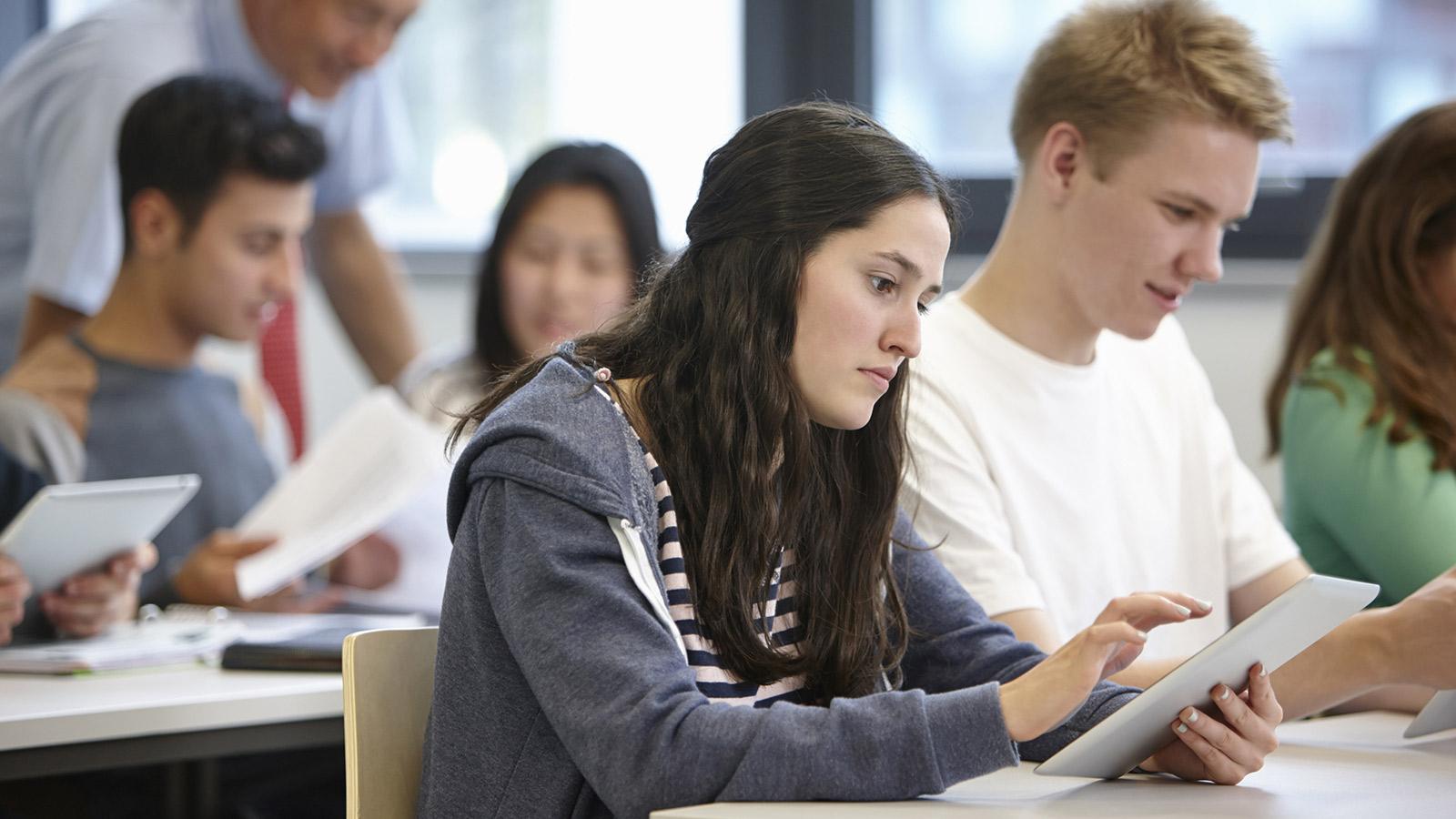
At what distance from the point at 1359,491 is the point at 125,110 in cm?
192

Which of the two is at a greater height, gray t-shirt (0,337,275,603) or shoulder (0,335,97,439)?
shoulder (0,335,97,439)

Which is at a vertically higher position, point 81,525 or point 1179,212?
point 1179,212

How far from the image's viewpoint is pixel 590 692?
3.15ft

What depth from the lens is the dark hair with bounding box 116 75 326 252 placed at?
2.32 m

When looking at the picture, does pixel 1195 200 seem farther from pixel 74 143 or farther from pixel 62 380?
pixel 74 143

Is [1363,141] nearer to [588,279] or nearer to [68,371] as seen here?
[588,279]

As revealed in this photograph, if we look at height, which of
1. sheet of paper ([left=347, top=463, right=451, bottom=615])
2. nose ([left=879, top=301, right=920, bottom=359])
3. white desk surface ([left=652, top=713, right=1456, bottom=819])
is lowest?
sheet of paper ([left=347, top=463, right=451, bottom=615])

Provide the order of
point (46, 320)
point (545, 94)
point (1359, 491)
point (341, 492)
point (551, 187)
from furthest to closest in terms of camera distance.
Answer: point (545, 94) → point (551, 187) → point (46, 320) → point (341, 492) → point (1359, 491)

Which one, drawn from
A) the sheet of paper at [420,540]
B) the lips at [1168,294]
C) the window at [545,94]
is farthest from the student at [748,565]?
the window at [545,94]

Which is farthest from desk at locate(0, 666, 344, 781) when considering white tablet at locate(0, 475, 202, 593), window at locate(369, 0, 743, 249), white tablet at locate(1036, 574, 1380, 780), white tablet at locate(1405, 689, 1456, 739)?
window at locate(369, 0, 743, 249)

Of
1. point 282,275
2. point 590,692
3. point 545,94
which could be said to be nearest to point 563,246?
point 282,275

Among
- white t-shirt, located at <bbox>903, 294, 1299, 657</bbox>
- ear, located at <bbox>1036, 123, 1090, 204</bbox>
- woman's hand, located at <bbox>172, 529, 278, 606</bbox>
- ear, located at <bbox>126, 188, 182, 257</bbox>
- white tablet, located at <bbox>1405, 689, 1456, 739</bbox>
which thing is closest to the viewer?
white tablet, located at <bbox>1405, 689, 1456, 739</bbox>

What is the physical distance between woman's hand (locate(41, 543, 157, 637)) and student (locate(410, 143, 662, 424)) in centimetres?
79

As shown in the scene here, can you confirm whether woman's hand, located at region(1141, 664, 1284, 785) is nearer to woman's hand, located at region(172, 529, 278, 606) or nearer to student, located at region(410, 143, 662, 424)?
woman's hand, located at region(172, 529, 278, 606)
